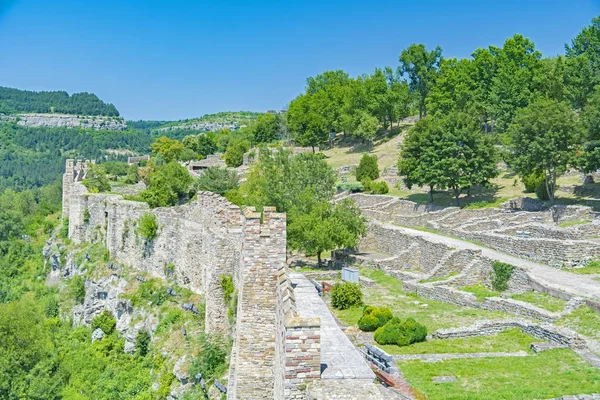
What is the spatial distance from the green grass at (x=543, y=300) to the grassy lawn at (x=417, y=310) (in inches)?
49.4

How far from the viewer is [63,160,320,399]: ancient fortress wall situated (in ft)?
23.2

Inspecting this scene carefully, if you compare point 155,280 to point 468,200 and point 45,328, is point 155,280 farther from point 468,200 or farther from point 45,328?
point 468,200

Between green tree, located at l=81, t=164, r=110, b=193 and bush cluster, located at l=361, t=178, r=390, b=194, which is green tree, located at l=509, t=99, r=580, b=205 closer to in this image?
bush cluster, located at l=361, t=178, r=390, b=194

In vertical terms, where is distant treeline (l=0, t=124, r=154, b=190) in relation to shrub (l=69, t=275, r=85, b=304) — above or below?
above

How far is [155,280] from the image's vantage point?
23.8 metres

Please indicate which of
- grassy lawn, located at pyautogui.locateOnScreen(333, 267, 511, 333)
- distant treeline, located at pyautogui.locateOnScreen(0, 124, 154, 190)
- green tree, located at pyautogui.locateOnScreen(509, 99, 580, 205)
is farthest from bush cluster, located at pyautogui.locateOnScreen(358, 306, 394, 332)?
distant treeline, located at pyautogui.locateOnScreen(0, 124, 154, 190)

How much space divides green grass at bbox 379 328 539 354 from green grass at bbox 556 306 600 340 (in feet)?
3.98

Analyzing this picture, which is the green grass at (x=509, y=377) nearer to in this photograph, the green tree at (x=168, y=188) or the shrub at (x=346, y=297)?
the shrub at (x=346, y=297)

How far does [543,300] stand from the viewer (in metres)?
17.4

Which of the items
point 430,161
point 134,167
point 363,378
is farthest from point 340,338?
point 134,167

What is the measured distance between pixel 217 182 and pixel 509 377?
104ft

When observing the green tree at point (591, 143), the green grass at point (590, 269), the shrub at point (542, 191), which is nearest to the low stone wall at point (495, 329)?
the green grass at point (590, 269)

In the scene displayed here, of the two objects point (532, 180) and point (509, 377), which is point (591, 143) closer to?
point (532, 180)

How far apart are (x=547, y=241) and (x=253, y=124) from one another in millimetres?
74008
